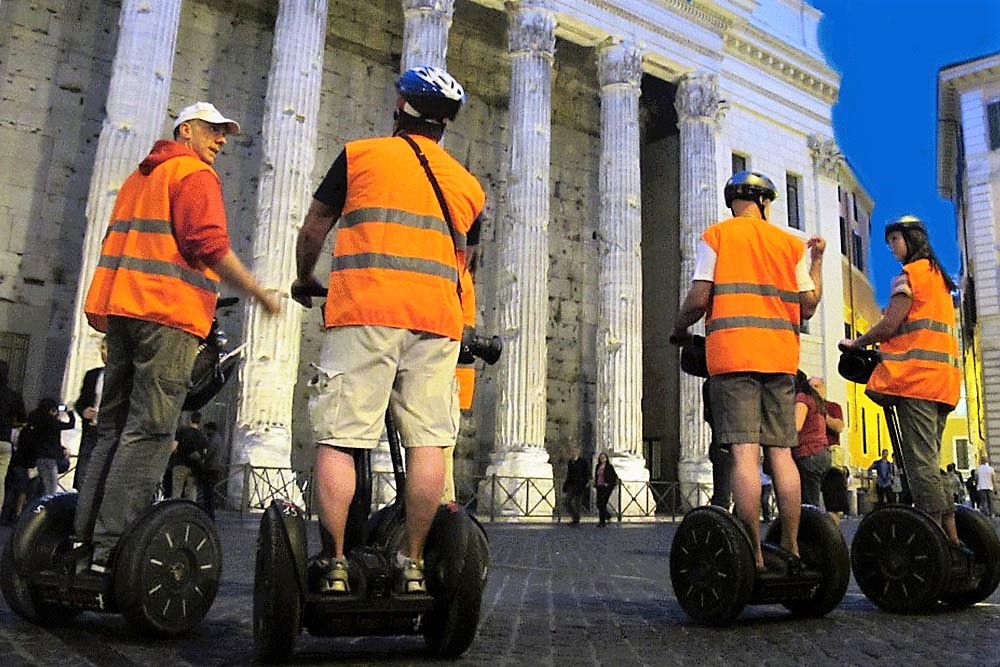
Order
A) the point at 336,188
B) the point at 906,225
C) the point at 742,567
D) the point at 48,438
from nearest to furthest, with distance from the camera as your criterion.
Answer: the point at 336,188 < the point at 742,567 < the point at 906,225 < the point at 48,438

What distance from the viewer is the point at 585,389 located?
23125 mm

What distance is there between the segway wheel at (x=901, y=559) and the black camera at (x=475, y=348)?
7.82 ft

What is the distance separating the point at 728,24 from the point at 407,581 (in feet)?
73.4

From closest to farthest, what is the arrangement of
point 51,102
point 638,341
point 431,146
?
point 431,146 < point 51,102 < point 638,341

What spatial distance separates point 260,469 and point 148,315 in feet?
36.8

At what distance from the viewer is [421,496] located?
2658 millimetres

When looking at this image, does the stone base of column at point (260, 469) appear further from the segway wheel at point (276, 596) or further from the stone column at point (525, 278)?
the segway wheel at point (276, 596)

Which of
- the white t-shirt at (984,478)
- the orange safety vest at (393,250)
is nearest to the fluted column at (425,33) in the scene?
the orange safety vest at (393,250)

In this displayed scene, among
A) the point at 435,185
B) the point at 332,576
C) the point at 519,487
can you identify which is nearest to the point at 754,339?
the point at 435,185

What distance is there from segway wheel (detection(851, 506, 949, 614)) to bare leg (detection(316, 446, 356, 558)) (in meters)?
2.91

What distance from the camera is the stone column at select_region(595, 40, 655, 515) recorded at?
1795 centimetres

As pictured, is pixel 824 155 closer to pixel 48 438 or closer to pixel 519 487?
pixel 519 487

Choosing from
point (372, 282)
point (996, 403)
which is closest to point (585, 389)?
point (996, 403)

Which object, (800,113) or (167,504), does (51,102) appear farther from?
(800,113)
